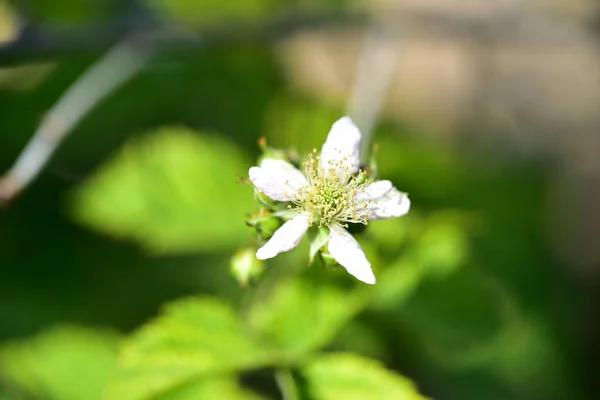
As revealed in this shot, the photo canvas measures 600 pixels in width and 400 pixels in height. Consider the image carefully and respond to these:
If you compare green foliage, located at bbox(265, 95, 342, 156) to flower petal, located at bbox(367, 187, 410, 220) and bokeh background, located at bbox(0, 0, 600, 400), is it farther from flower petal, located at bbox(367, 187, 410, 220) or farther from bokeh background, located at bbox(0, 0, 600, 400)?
flower petal, located at bbox(367, 187, 410, 220)

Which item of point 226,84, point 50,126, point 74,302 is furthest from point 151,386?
point 226,84

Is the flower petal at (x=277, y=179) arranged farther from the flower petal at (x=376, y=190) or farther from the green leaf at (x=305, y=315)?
the green leaf at (x=305, y=315)

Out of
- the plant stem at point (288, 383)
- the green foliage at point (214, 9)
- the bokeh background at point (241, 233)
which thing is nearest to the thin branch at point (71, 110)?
the bokeh background at point (241, 233)

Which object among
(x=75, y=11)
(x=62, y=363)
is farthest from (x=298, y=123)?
(x=62, y=363)

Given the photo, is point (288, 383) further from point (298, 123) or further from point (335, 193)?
point (298, 123)

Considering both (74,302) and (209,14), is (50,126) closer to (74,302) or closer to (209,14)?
(74,302)

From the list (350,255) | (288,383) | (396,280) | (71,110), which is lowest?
(288,383)

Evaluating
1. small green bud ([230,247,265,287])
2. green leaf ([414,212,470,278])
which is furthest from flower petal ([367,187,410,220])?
green leaf ([414,212,470,278])

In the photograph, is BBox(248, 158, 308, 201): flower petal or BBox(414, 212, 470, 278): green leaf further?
BBox(414, 212, 470, 278): green leaf
